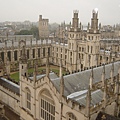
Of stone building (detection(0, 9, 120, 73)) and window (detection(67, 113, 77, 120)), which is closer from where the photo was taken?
window (detection(67, 113, 77, 120))

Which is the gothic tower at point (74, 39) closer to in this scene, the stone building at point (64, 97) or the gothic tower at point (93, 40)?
the gothic tower at point (93, 40)

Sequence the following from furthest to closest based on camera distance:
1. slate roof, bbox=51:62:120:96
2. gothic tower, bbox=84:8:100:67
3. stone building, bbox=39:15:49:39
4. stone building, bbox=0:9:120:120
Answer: stone building, bbox=39:15:49:39 → gothic tower, bbox=84:8:100:67 → slate roof, bbox=51:62:120:96 → stone building, bbox=0:9:120:120

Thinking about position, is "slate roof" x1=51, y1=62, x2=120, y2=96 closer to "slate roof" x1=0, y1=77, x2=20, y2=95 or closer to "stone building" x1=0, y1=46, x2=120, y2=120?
"stone building" x1=0, y1=46, x2=120, y2=120

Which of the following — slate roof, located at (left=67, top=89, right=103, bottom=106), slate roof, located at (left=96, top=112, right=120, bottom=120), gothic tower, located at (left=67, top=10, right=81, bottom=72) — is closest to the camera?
slate roof, located at (left=96, top=112, right=120, bottom=120)

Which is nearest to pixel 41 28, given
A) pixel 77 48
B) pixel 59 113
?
pixel 77 48

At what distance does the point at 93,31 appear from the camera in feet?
145

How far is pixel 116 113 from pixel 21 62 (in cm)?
1377

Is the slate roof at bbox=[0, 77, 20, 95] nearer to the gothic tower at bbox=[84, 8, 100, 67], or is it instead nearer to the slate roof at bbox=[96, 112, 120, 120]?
the slate roof at bbox=[96, 112, 120, 120]

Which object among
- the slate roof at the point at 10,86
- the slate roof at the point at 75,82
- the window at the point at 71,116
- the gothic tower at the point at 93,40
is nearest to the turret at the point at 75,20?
the gothic tower at the point at 93,40

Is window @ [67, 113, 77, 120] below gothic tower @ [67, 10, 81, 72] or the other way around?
below

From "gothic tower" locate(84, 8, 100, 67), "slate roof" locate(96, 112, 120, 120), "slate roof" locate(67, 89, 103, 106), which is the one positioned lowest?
"slate roof" locate(96, 112, 120, 120)

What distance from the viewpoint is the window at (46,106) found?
20.8 m

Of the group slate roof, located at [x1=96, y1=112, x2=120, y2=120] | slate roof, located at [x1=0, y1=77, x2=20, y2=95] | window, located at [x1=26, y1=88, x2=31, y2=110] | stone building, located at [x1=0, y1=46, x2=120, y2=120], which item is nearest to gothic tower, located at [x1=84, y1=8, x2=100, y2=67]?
stone building, located at [x1=0, y1=46, x2=120, y2=120]

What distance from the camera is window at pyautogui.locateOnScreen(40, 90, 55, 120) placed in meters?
20.8
